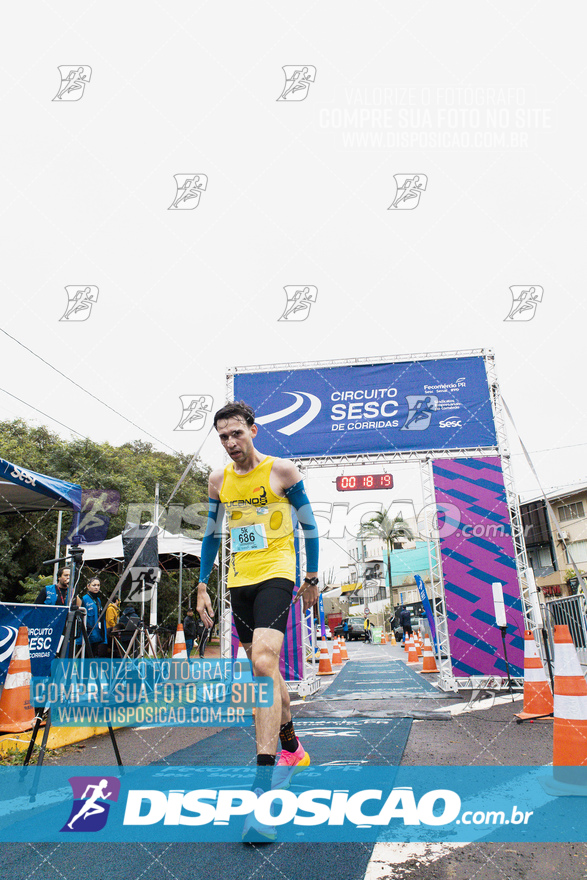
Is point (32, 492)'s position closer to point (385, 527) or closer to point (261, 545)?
point (261, 545)

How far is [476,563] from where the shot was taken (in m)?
9.41

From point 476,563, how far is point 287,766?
24.2 feet

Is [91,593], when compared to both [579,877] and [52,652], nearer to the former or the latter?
[52,652]

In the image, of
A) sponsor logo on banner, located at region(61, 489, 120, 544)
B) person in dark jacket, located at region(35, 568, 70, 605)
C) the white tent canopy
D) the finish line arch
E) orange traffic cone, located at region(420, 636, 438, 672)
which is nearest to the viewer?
person in dark jacket, located at region(35, 568, 70, 605)

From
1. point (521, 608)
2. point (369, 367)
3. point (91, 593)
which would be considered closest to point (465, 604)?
point (521, 608)

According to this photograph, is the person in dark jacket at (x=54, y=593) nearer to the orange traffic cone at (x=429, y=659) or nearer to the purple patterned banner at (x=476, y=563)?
the purple patterned banner at (x=476, y=563)

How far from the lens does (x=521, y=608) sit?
29.7 ft

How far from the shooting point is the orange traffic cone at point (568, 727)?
299 centimetres

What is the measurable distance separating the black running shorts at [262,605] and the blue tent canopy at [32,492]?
2803 millimetres

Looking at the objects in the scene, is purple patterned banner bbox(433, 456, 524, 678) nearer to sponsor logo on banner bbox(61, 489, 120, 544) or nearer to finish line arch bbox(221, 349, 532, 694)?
finish line arch bbox(221, 349, 532, 694)

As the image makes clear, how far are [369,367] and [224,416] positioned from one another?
7.50m

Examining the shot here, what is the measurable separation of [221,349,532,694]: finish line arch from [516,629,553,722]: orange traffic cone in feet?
11.0

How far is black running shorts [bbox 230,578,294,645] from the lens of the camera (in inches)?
110

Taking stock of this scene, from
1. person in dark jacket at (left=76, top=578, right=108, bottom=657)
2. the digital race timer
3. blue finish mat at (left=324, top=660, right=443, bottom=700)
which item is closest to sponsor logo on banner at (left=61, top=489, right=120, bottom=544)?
person in dark jacket at (left=76, top=578, right=108, bottom=657)
